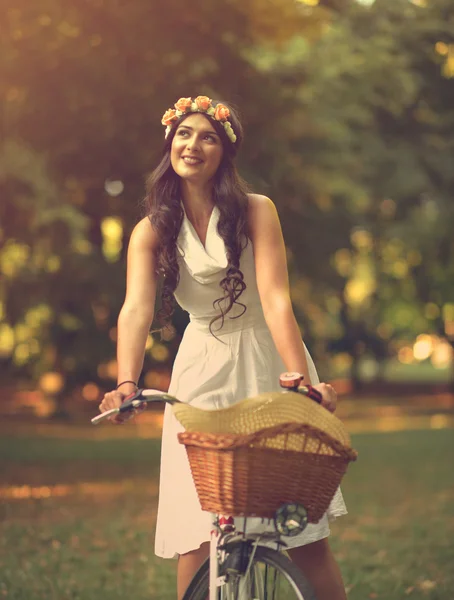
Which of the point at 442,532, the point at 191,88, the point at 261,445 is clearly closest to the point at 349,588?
the point at 442,532

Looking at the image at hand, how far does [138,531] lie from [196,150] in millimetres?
6583

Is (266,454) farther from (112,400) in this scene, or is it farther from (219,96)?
(219,96)

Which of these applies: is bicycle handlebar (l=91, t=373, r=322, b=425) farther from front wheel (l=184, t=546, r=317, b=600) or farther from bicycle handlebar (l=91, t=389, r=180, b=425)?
front wheel (l=184, t=546, r=317, b=600)

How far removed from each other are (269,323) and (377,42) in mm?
14036

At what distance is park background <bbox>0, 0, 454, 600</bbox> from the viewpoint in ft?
39.3

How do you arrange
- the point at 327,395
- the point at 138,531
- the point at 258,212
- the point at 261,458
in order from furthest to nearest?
the point at 138,531 → the point at 258,212 → the point at 327,395 → the point at 261,458

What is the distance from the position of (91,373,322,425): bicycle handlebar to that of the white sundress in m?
0.65

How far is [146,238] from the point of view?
4.34 meters

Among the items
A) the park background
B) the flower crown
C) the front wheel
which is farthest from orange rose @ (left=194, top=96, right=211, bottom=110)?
the park background

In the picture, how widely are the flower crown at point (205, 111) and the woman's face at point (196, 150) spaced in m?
0.03

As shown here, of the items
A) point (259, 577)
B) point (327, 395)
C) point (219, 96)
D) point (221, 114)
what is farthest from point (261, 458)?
point (219, 96)

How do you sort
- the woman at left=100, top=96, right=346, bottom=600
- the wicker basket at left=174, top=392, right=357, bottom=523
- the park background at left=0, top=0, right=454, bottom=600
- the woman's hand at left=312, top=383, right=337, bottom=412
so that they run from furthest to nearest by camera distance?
the park background at left=0, top=0, right=454, bottom=600 → the woman at left=100, top=96, right=346, bottom=600 → the woman's hand at left=312, top=383, right=337, bottom=412 → the wicker basket at left=174, top=392, right=357, bottom=523

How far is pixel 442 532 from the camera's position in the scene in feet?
34.2

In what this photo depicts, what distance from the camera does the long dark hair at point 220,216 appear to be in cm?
427
